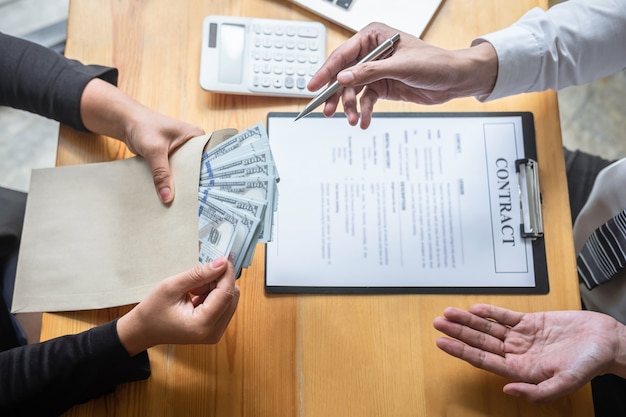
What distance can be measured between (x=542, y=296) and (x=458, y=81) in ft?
1.07

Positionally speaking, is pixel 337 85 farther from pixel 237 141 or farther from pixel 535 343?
pixel 535 343

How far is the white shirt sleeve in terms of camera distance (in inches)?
28.9

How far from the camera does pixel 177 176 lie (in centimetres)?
69

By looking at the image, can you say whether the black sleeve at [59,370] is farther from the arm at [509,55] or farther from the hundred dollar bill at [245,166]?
the arm at [509,55]

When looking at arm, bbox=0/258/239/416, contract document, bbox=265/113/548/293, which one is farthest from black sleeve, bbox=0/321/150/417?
contract document, bbox=265/113/548/293

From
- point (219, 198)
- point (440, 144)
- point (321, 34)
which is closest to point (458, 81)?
point (440, 144)

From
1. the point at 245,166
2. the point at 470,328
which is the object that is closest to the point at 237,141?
the point at 245,166

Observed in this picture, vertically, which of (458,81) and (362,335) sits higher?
(458,81)

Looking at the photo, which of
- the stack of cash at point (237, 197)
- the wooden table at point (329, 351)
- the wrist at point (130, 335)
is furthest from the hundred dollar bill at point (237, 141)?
the wrist at point (130, 335)

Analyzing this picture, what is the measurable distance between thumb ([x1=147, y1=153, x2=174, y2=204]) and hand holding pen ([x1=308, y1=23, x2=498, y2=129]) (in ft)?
0.78

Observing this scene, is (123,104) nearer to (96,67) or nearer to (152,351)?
(96,67)

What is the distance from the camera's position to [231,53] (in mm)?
806

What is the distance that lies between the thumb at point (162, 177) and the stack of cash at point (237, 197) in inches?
1.7

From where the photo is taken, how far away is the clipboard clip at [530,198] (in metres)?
0.73
